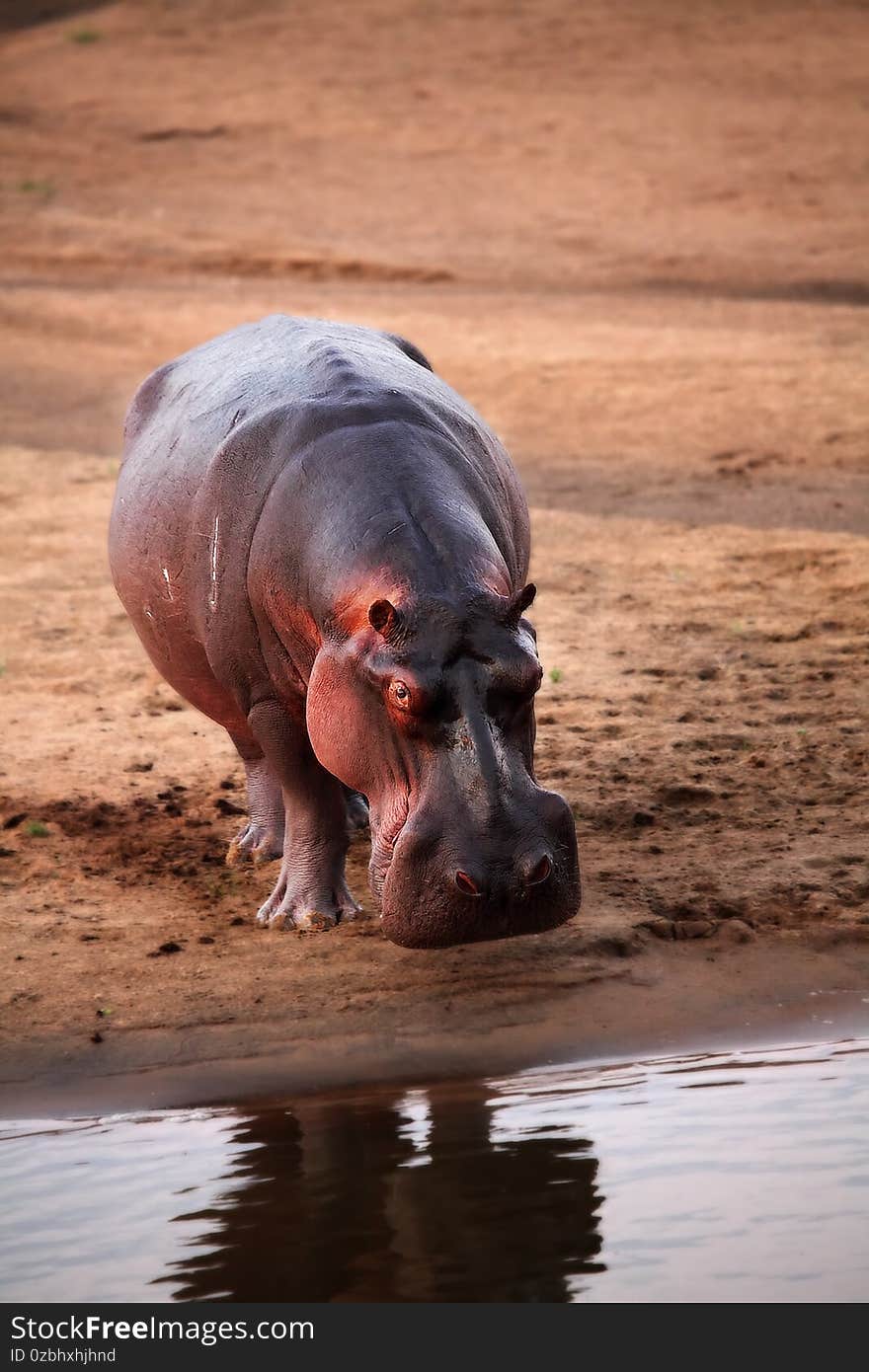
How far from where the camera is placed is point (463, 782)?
13.8 ft

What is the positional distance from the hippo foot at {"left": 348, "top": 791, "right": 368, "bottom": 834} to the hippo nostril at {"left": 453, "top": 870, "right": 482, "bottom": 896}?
236 cm


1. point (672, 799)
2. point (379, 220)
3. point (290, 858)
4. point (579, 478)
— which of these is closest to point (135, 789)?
point (290, 858)

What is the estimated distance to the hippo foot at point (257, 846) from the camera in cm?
625

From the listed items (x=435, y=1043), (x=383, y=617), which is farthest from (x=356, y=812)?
(x=383, y=617)

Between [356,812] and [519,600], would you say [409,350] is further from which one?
[519,600]

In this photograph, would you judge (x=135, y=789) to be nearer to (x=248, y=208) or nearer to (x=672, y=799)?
(x=672, y=799)

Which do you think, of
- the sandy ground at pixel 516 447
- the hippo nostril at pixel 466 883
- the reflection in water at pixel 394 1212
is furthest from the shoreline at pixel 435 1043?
the hippo nostril at pixel 466 883

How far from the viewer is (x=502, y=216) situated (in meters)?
19.7

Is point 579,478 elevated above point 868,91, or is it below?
below

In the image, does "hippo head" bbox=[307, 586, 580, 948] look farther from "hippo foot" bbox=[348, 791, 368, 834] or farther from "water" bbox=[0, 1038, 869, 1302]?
"hippo foot" bbox=[348, 791, 368, 834]

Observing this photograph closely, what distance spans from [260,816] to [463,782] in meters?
2.23

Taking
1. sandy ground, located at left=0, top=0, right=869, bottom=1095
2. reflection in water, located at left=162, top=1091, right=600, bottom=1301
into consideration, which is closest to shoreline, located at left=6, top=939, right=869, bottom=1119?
sandy ground, located at left=0, top=0, right=869, bottom=1095

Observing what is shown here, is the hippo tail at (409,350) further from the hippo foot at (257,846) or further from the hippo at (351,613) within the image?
the hippo foot at (257,846)

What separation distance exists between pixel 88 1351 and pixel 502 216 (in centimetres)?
1717
